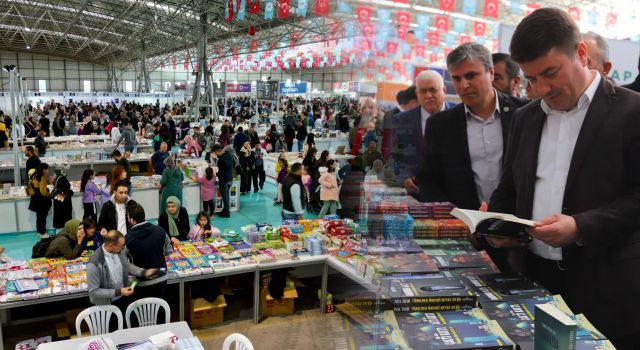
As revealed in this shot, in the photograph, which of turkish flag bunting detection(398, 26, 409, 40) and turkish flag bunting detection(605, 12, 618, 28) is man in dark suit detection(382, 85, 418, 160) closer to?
turkish flag bunting detection(398, 26, 409, 40)

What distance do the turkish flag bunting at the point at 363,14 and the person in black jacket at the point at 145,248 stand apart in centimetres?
357

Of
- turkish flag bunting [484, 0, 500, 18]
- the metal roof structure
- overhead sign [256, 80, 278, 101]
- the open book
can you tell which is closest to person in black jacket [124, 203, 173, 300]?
the open book

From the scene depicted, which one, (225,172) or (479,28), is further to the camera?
(225,172)

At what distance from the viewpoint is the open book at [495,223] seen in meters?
1.50

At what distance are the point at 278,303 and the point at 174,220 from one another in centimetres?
155

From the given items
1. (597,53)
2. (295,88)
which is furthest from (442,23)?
(295,88)

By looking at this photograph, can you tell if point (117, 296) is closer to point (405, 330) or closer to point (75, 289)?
point (75, 289)

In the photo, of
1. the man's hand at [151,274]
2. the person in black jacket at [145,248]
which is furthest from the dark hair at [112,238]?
the man's hand at [151,274]

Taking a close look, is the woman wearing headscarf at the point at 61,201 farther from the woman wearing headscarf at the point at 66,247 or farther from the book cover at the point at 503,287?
the book cover at the point at 503,287

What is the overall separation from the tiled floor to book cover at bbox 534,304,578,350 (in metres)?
7.00

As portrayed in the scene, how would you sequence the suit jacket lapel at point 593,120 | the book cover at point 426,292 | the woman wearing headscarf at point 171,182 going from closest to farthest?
the suit jacket lapel at point 593,120
the book cover at point 426,292
the woman wearing headscarf at point 171,182

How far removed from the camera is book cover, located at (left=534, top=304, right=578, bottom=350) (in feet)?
4.95

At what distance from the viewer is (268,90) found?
706 inches

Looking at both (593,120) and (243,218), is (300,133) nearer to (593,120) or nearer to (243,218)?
(243,218)
